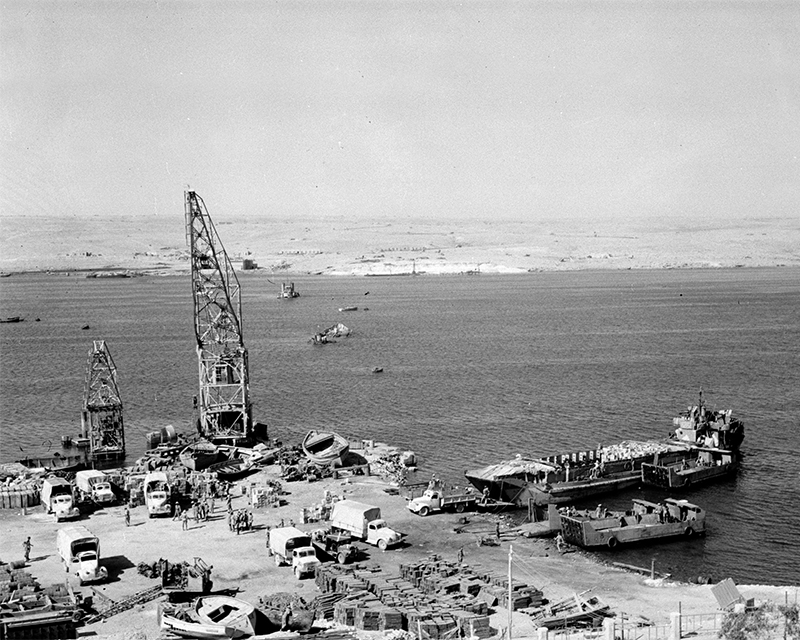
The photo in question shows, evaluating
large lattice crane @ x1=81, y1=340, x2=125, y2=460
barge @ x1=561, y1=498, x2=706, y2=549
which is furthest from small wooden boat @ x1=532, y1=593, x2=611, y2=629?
large lattice crane @ x1=81, y1=340, x2=125, y2=460

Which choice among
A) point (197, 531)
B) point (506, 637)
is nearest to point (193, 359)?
point (197, 531)

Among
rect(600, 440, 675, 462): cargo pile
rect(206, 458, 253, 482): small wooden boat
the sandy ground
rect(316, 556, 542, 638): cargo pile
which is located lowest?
the sandy ground

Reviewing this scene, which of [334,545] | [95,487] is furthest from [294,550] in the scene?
[95,487]

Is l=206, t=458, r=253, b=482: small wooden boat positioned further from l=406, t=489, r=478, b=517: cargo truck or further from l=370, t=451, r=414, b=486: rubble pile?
l=406, t=489, r=478, b=517: cargo truck

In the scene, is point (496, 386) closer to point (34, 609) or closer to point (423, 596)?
point (423, 596)

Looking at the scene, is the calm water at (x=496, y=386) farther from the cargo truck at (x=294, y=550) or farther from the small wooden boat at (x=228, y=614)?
the small wooden boat at (x=228, y=614)

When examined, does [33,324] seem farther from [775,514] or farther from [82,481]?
[775,514]
